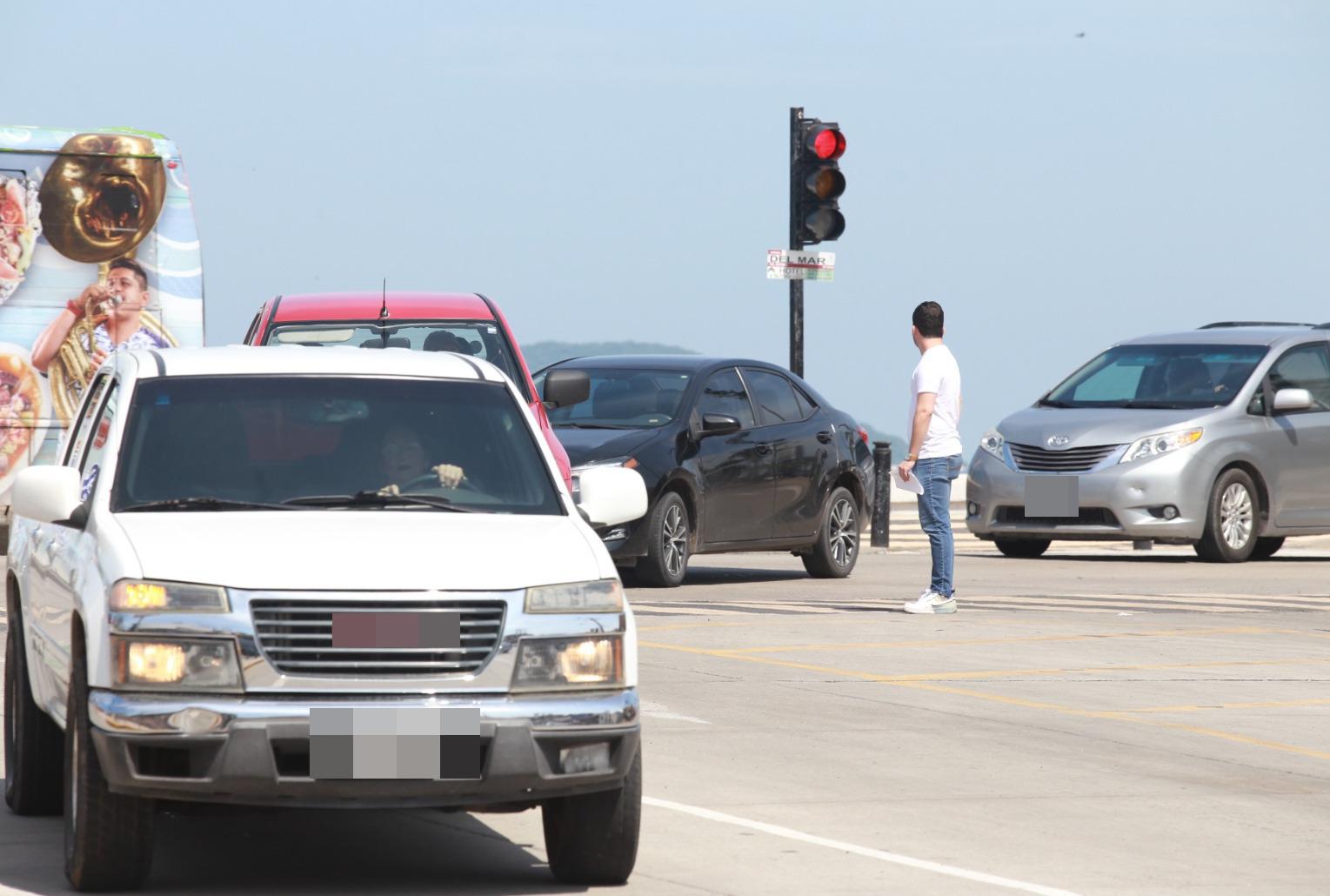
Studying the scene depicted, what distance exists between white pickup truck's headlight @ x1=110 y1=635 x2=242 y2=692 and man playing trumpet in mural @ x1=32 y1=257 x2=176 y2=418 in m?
10.4

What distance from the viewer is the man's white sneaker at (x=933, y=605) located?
596 inches

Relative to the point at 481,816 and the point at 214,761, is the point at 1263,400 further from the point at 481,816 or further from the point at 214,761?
the point at 214,761

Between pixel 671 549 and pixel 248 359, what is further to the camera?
pixel 671 549

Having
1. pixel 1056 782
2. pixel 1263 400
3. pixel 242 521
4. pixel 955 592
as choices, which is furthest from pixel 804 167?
pixel 242 521

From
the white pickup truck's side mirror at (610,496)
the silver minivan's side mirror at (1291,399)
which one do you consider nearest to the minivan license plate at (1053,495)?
the silver minivan's side mirror at (1291,399)

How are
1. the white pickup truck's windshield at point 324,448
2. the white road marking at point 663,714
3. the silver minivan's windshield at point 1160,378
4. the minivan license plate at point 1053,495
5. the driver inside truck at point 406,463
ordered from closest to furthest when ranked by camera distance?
1. the white pickup truck's windshield at point 324,448
2. the driver inside truck at point 406,463
3. the white road marking at point 663,714
4. the minivan license plate at point 1053,495
5. the silver minivan's windshield at point 1160,378

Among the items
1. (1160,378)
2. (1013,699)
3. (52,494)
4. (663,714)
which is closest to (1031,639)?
(1013,699)

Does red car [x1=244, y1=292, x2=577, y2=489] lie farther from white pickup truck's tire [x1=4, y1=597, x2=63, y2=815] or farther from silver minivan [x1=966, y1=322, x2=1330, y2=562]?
white pickup truck's tire [x1=4, y1=597, x2=63, y2=815]

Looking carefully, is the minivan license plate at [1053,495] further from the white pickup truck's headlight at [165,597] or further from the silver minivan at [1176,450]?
the white pickup truck's headlight at [165,597]

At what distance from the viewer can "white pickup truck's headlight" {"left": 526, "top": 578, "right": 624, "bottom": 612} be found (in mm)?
6547

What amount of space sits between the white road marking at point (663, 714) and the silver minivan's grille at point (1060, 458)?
31.4 feet

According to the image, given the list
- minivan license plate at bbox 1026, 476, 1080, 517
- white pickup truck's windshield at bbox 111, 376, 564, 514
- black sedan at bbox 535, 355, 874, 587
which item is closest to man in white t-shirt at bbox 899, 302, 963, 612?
black sedan at bbox 535, 355, 874, 587

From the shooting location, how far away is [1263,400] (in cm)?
2050

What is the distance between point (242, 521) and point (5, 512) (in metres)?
9.85
